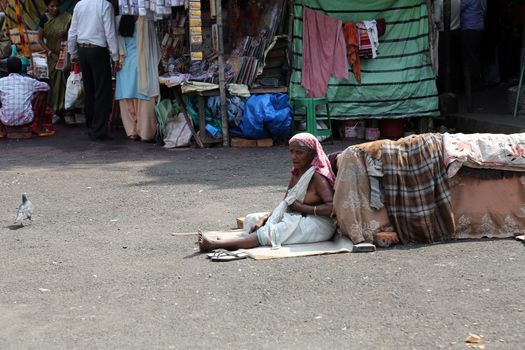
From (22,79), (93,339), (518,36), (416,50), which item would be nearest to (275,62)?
(416,50)

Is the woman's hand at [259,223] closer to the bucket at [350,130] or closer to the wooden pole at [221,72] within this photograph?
the wooden pole at [221,72]

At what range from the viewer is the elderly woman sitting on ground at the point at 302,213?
20.7 ft

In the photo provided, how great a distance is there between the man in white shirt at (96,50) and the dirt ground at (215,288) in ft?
14.4

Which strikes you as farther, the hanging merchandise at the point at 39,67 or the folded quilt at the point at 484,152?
the hanging merchandise at the point at 39,67

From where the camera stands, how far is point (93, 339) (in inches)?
174

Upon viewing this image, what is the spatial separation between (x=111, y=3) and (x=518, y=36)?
7740 mm

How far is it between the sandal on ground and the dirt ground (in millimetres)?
60

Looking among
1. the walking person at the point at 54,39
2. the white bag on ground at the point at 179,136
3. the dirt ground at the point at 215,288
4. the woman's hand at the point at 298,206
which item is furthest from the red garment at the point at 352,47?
the woman's hand at the point at 298,206

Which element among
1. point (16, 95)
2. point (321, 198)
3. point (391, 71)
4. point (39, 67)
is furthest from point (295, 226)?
point (39, 67)

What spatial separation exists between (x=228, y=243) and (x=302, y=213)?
652mm

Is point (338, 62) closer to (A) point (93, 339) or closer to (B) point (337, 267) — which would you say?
(B) point (337, 267)

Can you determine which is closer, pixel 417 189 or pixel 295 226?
pixel 417 189

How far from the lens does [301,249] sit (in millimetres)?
6238

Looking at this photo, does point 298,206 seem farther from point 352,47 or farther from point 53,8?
point 53,8
